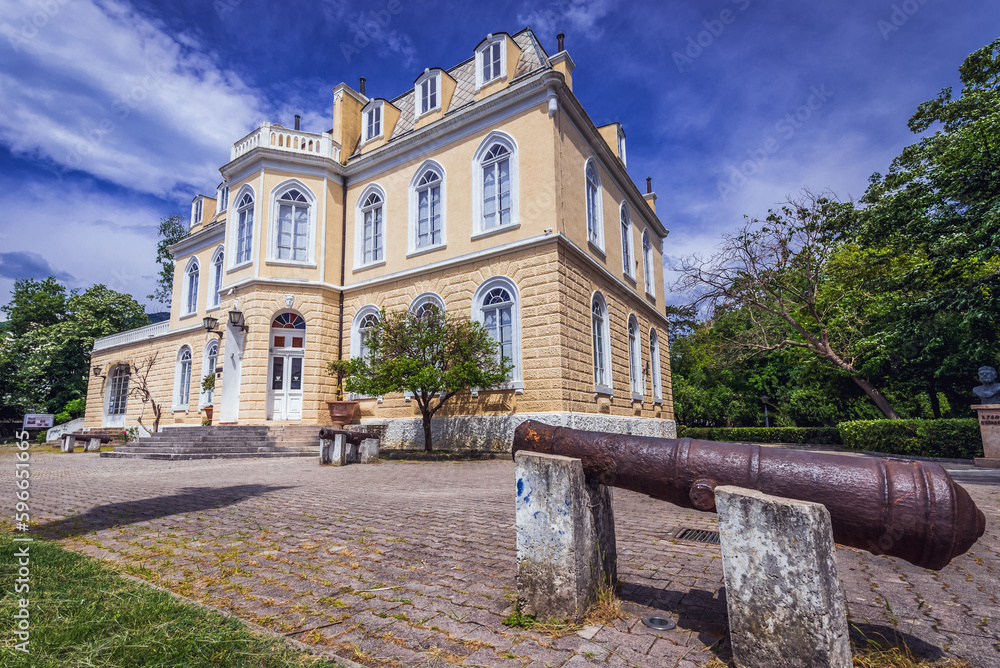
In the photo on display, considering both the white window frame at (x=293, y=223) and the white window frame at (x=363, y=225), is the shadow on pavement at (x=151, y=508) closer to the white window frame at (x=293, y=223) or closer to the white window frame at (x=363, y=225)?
the white window frame at (x=363, y=225)

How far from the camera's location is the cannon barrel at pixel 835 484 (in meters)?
1.91

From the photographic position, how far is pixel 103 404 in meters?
25.9

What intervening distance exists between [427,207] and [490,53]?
4927mm

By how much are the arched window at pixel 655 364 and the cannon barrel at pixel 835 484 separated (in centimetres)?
1749

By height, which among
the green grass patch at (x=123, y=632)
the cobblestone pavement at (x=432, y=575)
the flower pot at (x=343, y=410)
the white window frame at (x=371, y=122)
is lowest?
the cobblestone pavement at (x=432, y=575)

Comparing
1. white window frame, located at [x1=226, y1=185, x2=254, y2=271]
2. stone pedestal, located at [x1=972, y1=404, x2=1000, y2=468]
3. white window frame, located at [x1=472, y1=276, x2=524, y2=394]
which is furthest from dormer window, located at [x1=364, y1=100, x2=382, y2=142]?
stone pedestal, located at [x1=972, y1=404, x2=1000, y2=468]

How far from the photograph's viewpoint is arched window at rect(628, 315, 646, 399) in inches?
692

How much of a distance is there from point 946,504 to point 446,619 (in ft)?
7.31

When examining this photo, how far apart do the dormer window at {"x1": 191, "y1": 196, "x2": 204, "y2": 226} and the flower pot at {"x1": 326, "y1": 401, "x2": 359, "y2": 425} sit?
14.9m

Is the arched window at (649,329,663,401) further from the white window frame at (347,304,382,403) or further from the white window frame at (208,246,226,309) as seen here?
the white window frame at (208,246,226,309)

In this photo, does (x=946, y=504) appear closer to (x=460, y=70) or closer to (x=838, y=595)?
(x=838, y=595)

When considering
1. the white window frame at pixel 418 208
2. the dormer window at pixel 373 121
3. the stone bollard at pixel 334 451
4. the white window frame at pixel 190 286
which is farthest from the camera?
the white window frame at pixel 190 286

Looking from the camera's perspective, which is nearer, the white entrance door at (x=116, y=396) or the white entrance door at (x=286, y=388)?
the white entrance door at (x=286, y=388)

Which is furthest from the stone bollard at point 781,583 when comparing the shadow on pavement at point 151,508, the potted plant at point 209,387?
the potted plant at point 209,387
